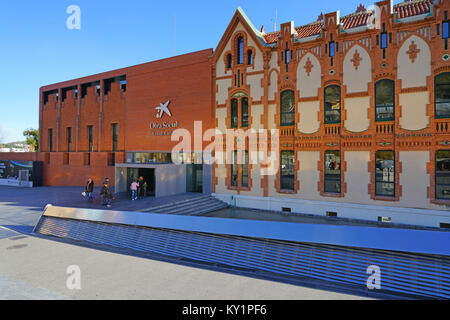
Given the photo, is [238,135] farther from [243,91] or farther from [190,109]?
[190,109]

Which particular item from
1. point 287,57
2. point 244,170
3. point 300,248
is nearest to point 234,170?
point 244,170

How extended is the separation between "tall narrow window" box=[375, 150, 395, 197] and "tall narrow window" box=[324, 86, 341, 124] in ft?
11.1

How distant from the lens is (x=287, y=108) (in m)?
19.5

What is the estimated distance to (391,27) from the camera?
1600 centimetres

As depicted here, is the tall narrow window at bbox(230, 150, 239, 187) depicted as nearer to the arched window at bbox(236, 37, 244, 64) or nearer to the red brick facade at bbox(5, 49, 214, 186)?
the red brick facade at bbox(5, 49, 214, 186)

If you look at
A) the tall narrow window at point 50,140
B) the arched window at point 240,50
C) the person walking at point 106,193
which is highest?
the arched window at point 240,50

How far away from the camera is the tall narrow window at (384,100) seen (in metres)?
16.2

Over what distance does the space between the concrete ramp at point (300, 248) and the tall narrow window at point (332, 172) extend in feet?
32.5

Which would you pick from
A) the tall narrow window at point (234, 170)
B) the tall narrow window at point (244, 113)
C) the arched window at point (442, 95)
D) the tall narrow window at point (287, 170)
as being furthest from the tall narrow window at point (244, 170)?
the arched window at point (442, 95)

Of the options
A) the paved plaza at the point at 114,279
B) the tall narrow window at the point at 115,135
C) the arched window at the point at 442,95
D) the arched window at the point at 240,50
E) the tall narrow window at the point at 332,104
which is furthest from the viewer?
the tall narrow window at the point at 115,135

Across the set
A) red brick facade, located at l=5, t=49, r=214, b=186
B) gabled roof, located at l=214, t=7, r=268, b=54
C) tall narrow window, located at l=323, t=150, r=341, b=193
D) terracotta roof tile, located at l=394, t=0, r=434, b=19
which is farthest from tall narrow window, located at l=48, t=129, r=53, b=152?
terracotta roof tile, located at l=394, t=0, r=434, b=19

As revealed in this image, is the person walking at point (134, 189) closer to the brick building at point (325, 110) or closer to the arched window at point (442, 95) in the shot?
the brick building at point (325, 110)

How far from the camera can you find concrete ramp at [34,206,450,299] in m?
7.24

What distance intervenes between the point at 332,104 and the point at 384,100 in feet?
9.67
